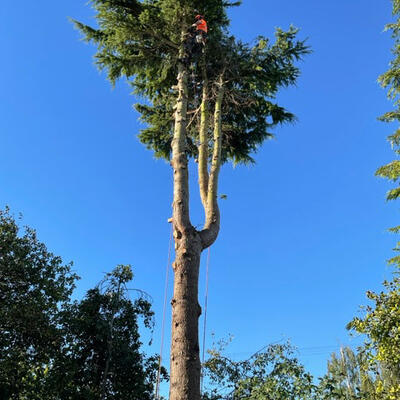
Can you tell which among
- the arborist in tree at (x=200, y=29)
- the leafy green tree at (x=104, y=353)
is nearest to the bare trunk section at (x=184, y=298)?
the arborist in tree at (x=200, y=29)

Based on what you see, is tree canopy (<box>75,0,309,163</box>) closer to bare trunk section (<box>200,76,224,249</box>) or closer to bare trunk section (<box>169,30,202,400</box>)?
bare trunk section (<box>200,76,224,249</box>)

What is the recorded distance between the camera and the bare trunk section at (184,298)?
12.6 feet

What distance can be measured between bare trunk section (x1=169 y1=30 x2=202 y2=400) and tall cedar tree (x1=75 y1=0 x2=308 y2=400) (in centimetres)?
10

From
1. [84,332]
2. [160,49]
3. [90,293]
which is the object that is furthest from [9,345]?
[160,49]

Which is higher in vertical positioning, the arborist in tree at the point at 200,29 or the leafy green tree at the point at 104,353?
the arborist in tree at the point at 200,29

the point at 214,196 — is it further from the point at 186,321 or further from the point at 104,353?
the point at 104,353

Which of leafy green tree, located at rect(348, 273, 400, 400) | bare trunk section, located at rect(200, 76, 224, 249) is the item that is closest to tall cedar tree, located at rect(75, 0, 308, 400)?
bare trunk section, located at rect(200, 76, 224, 249)

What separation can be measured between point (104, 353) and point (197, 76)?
8.01m

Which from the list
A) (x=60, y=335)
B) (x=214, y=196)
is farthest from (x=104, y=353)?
(x=214, y=196)

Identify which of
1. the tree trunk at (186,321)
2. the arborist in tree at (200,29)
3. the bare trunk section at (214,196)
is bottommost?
the tree trunk at (186,321)

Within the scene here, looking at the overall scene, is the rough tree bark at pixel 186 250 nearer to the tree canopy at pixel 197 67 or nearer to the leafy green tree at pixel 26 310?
the tree canopy at pixel 197 67

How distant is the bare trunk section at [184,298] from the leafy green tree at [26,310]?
7124 millimetres

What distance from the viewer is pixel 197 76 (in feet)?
24.6

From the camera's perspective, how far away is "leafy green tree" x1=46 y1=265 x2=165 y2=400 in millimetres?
9812
